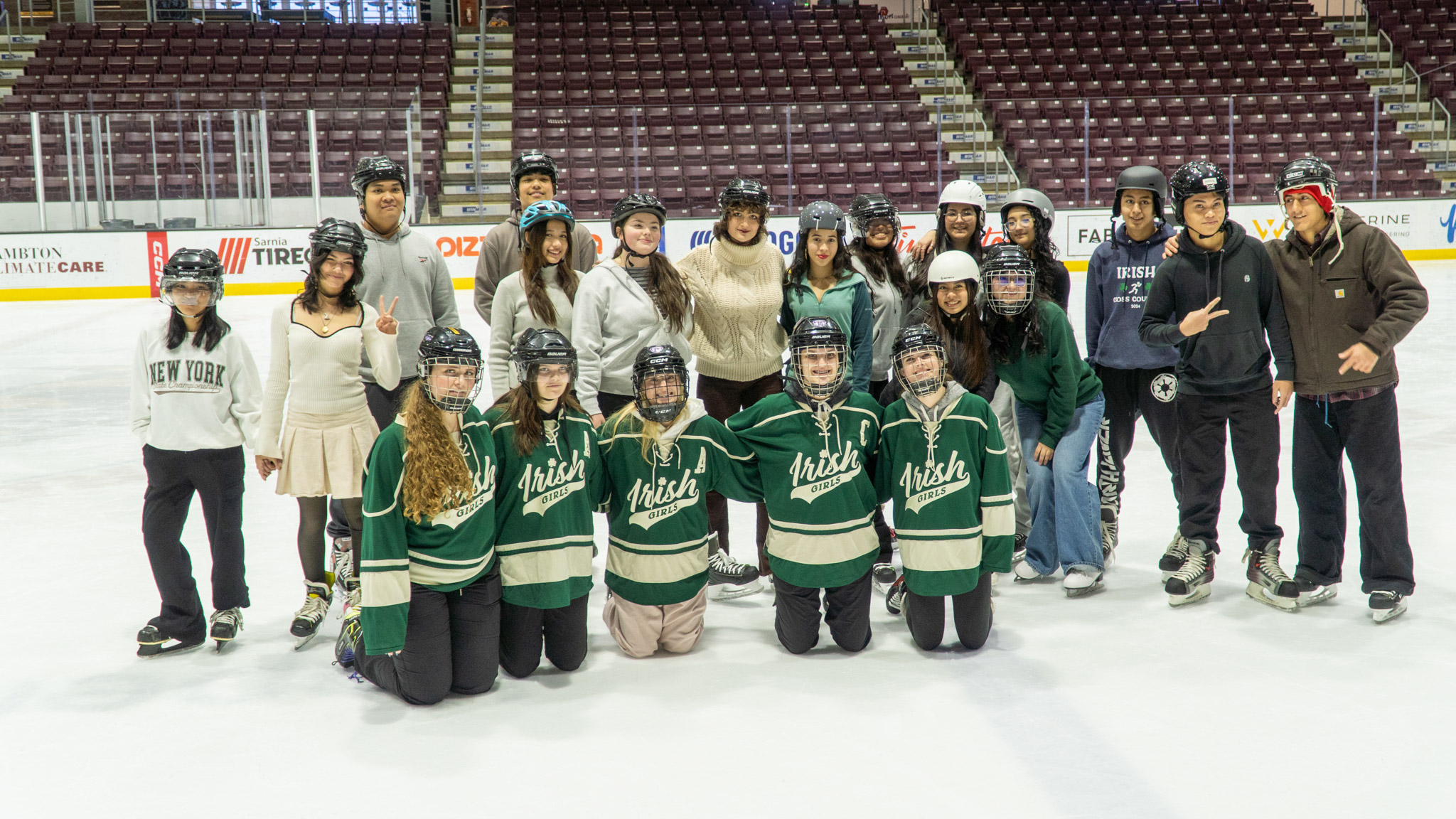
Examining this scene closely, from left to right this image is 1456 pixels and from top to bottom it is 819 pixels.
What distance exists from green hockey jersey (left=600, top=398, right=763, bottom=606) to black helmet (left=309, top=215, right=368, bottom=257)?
863 millimetres

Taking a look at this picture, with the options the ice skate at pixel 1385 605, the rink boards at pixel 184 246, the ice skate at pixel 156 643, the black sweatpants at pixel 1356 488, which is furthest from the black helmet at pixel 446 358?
the rink boards at pixel 184 246

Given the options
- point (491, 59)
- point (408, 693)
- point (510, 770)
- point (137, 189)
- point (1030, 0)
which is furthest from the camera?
point (1030, 0)

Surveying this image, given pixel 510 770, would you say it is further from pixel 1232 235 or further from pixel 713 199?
pixel 713 199

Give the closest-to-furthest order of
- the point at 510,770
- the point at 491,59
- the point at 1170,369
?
1. the point at 510,770
2. the point at 1170,369
3. the point at 491,59

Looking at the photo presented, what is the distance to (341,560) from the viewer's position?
371 cm

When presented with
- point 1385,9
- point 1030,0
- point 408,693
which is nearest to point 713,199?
point 1030,0

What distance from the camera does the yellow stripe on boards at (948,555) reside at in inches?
126

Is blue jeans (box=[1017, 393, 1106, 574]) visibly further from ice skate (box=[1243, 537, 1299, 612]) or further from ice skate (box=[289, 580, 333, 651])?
ice skate (box=[289, 580, 333, 651])

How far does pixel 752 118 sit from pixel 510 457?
11761mm

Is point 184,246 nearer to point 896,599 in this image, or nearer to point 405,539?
point 405,539

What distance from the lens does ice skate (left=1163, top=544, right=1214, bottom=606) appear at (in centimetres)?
362

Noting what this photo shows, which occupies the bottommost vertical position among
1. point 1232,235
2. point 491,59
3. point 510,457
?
point 510,457

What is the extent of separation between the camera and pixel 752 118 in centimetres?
1421

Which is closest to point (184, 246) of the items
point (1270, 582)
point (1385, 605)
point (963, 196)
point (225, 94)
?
point (225, 94)
